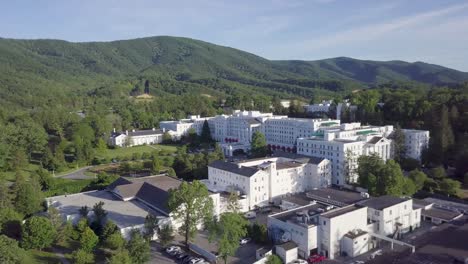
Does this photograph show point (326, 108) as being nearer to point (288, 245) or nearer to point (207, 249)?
point (288, 245)

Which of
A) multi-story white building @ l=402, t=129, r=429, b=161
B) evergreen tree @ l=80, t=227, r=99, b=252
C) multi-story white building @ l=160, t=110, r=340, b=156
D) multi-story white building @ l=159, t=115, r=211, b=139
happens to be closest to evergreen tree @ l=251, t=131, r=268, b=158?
multi-story white building @ l=160, t=110, r=340, b=156

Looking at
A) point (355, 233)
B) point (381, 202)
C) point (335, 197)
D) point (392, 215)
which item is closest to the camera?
A: point (355, 233)

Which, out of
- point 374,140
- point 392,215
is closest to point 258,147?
point 374,140

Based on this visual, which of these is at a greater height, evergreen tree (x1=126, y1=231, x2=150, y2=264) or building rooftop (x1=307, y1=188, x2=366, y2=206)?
building rooftop (x1=307, y1=188, x2=366, y2=206)

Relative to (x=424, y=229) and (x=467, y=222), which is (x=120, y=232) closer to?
(x=424, y=229)

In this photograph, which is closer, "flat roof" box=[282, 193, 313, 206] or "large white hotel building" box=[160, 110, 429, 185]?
"flat roof" box=[282, 193, 313, 206]

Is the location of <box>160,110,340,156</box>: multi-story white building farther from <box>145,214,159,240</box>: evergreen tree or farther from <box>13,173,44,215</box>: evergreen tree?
<box>145,214,159,240</box>: evergreen tree

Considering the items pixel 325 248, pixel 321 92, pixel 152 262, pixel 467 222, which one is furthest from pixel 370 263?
pixel 321 92
